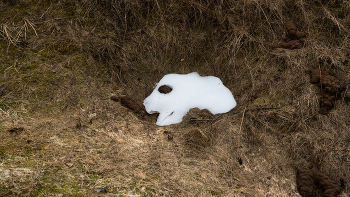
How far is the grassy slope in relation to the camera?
2.23 m

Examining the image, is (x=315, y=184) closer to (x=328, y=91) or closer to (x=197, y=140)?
(x=328, y=91)

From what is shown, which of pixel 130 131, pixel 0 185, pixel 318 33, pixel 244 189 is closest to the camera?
pixel 0 185

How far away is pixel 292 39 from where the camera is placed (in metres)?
3.49

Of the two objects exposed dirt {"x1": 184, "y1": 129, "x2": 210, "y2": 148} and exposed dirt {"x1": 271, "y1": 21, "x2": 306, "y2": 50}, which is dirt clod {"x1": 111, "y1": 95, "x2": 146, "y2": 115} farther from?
exposed dirt {"x1": 271, "y1": 21, "x2": 306, "y2": 50}

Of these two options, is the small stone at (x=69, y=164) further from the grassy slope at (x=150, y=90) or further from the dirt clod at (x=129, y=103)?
the dirt clod at (x=129, y=103)

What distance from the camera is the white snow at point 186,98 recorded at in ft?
10.8

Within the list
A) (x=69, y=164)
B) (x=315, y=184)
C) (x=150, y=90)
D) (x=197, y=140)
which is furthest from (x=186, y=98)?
(x=315, y=184)

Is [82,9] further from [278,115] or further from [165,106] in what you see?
[278,115]

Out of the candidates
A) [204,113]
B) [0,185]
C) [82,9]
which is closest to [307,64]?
[204,113]

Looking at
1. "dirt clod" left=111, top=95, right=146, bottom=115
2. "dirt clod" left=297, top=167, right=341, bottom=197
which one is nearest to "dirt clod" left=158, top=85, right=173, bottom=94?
"dirt clod" left=111, top=95, right=146, bottom=115

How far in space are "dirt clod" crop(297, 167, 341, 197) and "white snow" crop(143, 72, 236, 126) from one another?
1.28 meters

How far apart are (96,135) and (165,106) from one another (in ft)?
3.73

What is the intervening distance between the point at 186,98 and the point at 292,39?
197 cm

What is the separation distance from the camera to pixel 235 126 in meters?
3.06
